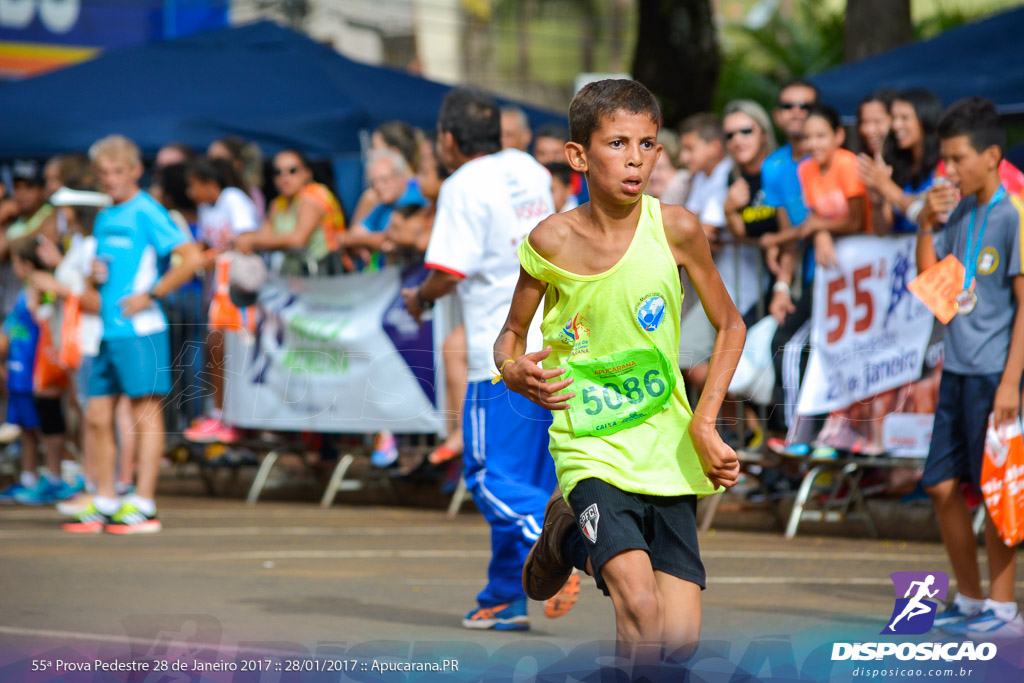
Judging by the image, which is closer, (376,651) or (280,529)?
(376,651)

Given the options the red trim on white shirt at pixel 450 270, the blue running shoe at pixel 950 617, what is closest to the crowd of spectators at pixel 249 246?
the blue running shoe at pixel 950 617

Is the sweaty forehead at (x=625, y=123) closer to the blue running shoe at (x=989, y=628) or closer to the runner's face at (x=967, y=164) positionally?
the runner's face at (x=967, y=164)

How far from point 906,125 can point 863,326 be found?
47.0 inches

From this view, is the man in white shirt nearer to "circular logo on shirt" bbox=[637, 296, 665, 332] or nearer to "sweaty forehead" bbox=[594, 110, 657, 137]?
"circular logo on shirt" bbox=[637, 296, 665, 332]

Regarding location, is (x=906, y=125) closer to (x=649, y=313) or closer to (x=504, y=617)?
(x=504, y=617)

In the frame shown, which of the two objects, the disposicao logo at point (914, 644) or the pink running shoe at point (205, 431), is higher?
the disposicao logo at point (914, 644)

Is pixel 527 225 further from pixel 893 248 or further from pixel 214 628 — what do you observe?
pixel 893 248

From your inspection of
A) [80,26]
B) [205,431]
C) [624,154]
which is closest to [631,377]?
[624,154]

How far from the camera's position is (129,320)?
8844 mm

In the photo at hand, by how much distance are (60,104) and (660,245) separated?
1087 centimetres

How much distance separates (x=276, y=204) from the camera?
36.6ft

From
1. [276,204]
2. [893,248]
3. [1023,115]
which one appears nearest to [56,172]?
[276,204]

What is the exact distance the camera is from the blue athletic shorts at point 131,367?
347 inches

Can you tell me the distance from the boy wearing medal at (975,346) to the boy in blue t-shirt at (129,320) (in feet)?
16.3
